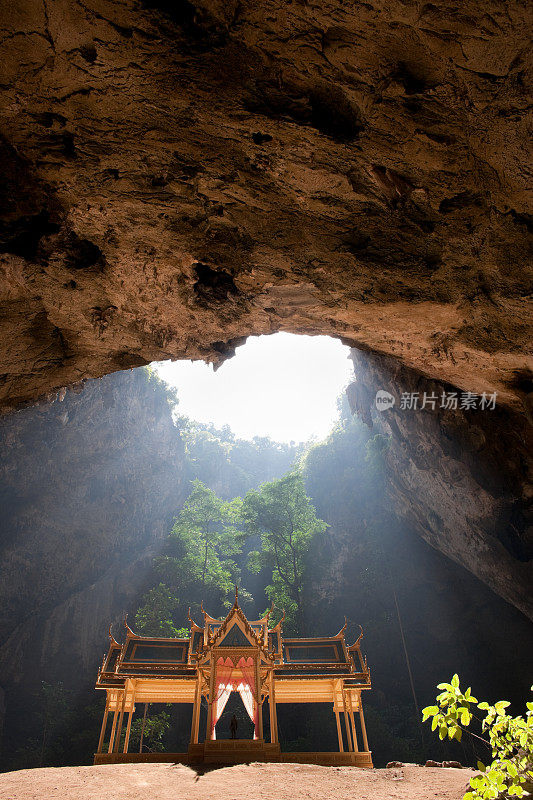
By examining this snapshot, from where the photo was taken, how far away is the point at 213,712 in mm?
8117

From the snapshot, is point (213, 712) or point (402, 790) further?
point (213, 712)

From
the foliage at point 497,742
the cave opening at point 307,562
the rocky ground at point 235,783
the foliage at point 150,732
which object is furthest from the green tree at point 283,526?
the foliage at point 497,742

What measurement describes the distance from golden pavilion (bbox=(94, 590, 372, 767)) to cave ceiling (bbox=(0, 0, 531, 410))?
6948 mm

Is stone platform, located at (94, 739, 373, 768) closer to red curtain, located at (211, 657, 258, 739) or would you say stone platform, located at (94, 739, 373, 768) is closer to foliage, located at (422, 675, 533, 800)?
red curtain, located at (211, 657, 258, 739)

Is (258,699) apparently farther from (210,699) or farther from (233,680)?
(233,680)

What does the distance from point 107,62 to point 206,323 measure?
3444mm

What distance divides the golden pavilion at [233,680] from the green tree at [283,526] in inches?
367

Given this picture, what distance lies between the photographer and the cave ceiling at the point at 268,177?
308 centimetres

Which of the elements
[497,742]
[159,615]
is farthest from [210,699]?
[159,615]

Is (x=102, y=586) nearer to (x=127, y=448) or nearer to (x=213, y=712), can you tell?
(x=127, y=448)

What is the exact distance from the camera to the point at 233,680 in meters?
9.50

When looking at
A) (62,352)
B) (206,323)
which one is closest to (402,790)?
(206,323)

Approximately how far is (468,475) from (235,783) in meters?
8.38

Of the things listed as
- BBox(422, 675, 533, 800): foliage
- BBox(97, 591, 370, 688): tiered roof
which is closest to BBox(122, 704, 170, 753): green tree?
BBox(97, 591, 370, 688): tiered roof
